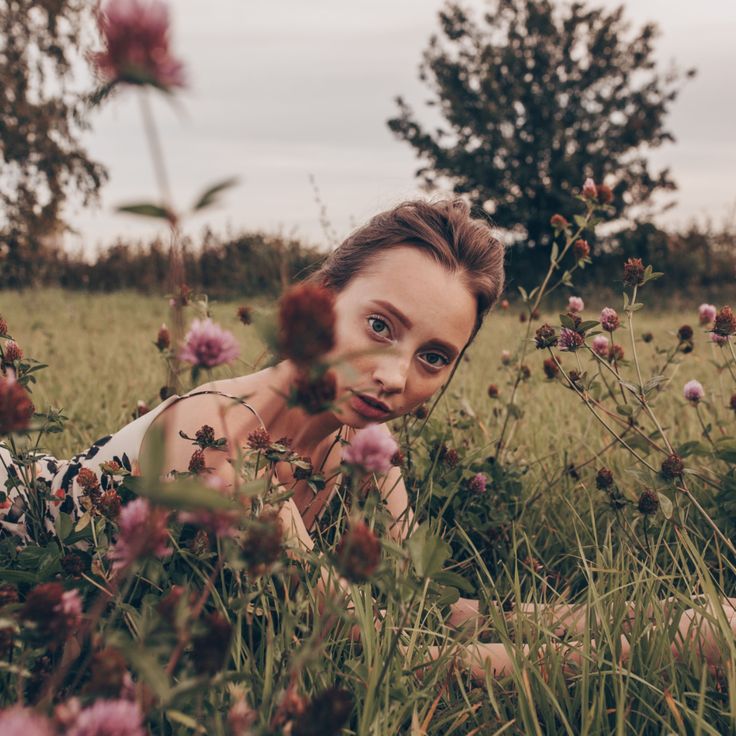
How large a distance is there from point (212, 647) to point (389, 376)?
97 centimetres

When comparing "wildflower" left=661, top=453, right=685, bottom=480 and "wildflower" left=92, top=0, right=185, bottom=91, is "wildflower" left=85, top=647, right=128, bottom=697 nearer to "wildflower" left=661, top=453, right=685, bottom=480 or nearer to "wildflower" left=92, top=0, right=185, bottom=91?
"wildflower" left=92, top=0, right=185, bottom=91

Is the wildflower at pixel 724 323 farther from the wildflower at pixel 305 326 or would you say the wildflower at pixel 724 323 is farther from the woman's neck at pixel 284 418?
the wildflower at pixel 305 326

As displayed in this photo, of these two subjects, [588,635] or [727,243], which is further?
[727,243]

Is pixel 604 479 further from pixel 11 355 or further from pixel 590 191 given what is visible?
pixel 11 355

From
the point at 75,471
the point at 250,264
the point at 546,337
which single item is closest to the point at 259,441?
the point at 546,337

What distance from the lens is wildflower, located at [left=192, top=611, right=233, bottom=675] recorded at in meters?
0.80

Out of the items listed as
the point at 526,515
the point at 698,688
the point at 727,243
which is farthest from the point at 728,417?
the point at 727,243

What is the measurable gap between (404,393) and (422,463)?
0.60 metres

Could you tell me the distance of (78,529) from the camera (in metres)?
1.54

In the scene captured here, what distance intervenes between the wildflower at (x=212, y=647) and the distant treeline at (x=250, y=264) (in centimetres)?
1227

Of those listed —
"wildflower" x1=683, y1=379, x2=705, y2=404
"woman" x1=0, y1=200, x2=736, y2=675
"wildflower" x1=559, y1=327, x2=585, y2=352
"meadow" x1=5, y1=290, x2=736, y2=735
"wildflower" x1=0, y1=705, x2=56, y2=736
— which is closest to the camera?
"wildflower" x1=0, y1=705, x2=56, y2=736

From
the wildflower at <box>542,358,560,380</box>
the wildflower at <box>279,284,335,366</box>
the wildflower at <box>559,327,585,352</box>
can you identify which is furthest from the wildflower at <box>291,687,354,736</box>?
the wildflower at <box>542,358,560,380</box>

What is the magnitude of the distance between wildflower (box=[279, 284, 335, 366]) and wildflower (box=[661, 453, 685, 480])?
149 centimetres

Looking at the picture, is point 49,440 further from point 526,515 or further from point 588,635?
point 588,635
